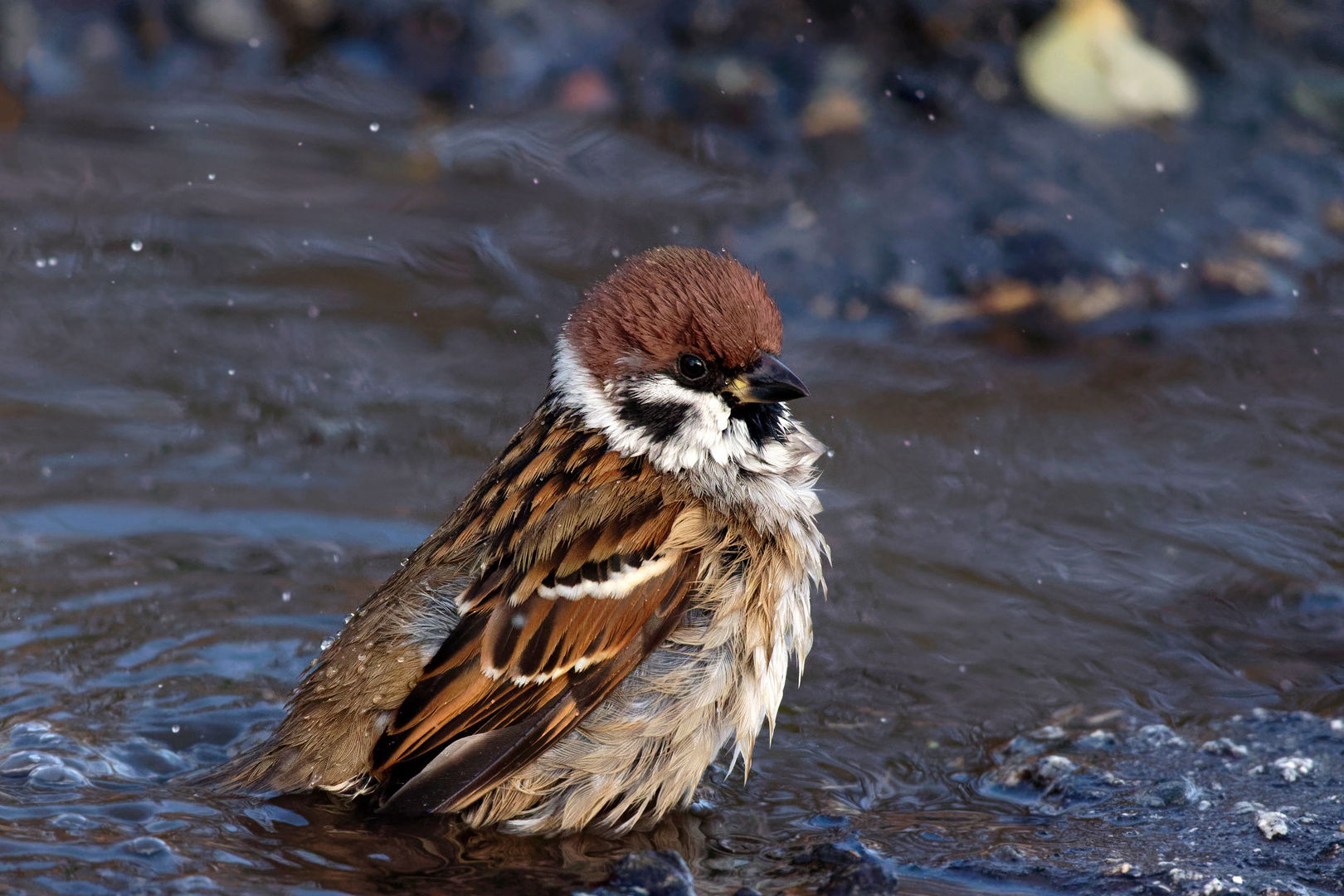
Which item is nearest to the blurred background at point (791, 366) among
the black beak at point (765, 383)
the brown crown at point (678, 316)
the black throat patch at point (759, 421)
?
the black throat patch at point (759, 421)

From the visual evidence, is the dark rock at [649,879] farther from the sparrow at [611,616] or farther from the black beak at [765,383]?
the black beak at [765,383]

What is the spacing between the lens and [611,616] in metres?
4.38

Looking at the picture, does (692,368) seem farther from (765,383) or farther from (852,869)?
(852,869)

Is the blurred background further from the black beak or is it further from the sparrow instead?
the black beak

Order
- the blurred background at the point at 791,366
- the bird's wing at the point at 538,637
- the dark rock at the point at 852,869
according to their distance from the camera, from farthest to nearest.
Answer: the blurred background at the point at 791,366 → the bird's wing at the point at 538,637 → the dark rock at the point at 852,869

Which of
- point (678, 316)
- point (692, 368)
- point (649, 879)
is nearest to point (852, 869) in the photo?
point (649, 879)

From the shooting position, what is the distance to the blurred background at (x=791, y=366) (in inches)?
179

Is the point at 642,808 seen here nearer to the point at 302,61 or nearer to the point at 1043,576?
the point at 1043,576

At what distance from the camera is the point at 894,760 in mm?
4891

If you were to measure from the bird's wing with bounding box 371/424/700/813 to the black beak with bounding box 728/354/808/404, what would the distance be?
38cm

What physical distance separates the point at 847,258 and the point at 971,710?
3331 mm

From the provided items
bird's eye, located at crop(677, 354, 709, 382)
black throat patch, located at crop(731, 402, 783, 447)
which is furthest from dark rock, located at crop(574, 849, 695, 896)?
bird's eye, located at crop(677, 354, 709, 382)

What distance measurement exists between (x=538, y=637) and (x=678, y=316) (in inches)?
39.6

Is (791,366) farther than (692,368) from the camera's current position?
Yes
